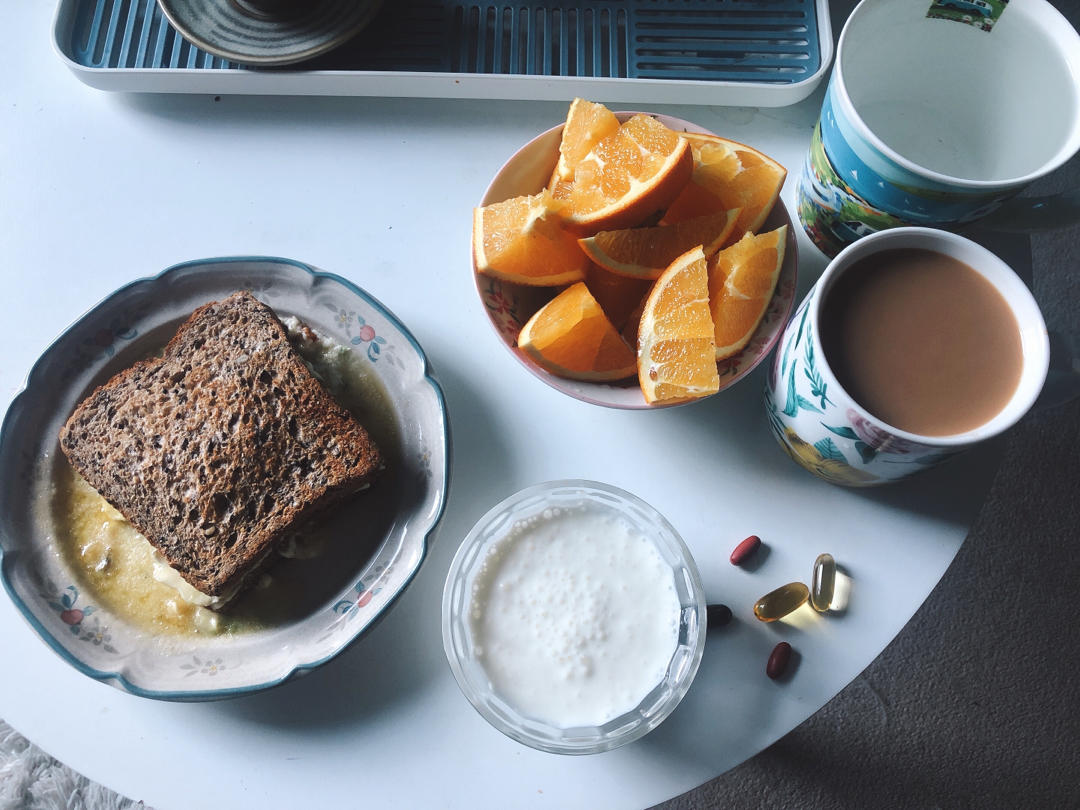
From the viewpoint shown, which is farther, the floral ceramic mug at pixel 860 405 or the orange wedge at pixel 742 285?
the orange wedge at pixel 742 285

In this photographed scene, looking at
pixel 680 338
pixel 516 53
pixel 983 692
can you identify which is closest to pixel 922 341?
pixel 680 338

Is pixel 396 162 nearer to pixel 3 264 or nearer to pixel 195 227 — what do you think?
pixel 195 227

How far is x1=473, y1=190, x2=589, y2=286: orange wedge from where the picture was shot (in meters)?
0.76

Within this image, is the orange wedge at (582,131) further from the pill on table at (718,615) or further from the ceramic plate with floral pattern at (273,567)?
the pill on table at (718,615)

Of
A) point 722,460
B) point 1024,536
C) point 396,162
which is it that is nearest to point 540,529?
point 722,460

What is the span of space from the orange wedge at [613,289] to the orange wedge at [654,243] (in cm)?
2

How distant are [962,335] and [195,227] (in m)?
0.77

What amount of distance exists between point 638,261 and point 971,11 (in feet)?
1.26

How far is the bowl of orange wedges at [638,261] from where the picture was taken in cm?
74

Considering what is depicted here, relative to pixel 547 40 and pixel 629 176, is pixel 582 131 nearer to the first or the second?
pixel 629 176

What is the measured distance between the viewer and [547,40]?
0.95 metres

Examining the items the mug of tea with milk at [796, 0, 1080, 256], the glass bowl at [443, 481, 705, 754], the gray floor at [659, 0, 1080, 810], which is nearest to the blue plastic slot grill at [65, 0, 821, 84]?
the mug of tea with milk at [796, 0, 1080, 256]

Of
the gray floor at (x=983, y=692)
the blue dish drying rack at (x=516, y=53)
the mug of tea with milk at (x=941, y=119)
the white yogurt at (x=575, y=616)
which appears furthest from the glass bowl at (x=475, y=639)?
the gray floor at (x=983, y=692)

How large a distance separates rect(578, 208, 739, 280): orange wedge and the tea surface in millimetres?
128
